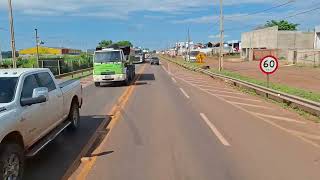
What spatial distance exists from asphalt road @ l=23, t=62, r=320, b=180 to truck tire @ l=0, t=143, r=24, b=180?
18.5 inches

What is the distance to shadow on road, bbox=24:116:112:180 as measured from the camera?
7382mm

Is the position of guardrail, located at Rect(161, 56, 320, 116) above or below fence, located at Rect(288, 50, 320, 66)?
below

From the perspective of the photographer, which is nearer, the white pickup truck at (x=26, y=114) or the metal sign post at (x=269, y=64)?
the white pickup truck at (x=26, y=114)

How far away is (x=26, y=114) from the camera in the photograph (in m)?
7.40

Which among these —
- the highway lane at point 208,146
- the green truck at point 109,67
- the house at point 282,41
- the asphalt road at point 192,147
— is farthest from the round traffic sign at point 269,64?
the house at point 282,41

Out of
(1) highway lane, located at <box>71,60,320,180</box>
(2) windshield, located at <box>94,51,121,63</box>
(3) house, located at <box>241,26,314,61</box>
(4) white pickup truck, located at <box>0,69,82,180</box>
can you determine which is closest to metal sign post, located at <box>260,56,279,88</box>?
(1) highway lane, located at <box>71,60,320,180</box>

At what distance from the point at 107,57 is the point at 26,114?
2248 centimetres

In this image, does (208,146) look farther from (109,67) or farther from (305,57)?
(305,57)

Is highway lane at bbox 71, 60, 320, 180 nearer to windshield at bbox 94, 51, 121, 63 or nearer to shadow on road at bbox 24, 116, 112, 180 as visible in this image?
shadow on road at bbox 24, 116, 112, 180

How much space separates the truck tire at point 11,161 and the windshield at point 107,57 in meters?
22.8

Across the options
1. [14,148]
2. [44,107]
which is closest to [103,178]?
[14,148]

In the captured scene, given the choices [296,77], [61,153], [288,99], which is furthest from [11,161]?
[296,77]

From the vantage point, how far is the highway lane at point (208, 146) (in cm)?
739

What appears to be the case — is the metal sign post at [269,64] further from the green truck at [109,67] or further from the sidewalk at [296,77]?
the green truck at [109,67]
